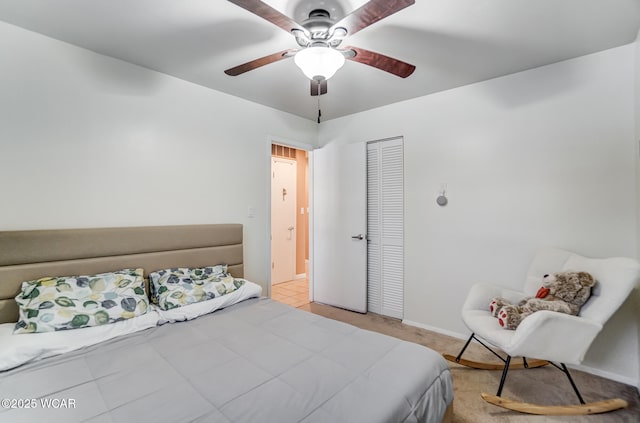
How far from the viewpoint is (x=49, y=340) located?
5.20 feet

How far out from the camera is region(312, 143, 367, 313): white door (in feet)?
11.8

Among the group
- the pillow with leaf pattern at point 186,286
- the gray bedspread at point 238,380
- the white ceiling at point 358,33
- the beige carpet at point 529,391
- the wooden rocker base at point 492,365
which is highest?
the white ceiling at point 358,33

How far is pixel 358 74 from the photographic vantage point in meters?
2.62

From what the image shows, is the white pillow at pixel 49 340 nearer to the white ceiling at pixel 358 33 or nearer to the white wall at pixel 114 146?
the white wall at pixel 114 146

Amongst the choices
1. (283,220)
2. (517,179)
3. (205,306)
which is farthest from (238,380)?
(283,220)

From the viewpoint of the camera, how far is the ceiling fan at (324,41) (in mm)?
1365

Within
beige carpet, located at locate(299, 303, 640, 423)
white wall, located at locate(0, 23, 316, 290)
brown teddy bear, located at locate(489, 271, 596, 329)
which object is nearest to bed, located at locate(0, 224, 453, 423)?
white wall, located at locate(0, 23, 316, 290)

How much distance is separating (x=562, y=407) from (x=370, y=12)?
247cm

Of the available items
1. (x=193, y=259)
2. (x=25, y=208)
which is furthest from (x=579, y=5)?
(x=25, y=208)

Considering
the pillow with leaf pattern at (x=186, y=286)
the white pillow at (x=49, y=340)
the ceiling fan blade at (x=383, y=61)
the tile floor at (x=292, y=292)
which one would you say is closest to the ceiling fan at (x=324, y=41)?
the ceiling fan blade at (x=383, y=61)

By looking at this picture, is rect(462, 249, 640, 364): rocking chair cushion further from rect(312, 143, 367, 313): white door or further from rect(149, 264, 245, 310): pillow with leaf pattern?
rect(149, 264, 245, 310): pillow with leaf pattern

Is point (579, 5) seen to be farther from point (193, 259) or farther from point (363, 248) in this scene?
point (193, 259)

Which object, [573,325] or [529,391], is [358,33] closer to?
[573,325]

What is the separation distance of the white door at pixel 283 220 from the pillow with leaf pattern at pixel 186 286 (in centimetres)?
244
